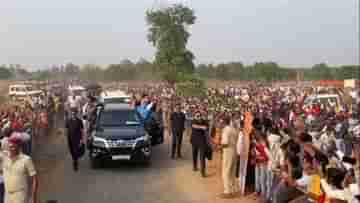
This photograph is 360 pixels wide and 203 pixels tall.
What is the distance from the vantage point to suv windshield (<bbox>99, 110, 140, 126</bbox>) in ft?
50.1

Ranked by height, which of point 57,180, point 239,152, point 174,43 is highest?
point 174,43

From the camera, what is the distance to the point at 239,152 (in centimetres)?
1112

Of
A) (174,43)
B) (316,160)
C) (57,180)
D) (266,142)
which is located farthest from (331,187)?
(174,43)

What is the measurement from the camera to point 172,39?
51469 millimetres

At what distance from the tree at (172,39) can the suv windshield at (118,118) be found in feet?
115

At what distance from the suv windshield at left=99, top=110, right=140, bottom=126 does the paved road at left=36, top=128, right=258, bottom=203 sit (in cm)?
113

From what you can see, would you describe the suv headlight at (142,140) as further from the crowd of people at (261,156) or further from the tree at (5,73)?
the tree at (5,73)

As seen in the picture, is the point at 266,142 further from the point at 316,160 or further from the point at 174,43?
the point at 174,43

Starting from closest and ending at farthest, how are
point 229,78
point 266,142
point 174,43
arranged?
point 266,142 → point 174,43 → point 229,78

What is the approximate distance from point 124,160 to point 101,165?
87 centimetres

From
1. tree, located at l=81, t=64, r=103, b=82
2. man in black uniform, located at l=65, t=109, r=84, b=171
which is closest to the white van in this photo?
man in black uniform, located at l=65, t=109, r=84, b=171

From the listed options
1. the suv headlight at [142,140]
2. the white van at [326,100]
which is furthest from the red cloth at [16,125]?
the white van at [326,100]

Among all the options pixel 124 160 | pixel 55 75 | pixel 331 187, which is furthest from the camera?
pixel 55 75

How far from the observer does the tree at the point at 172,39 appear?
51.0 metres
